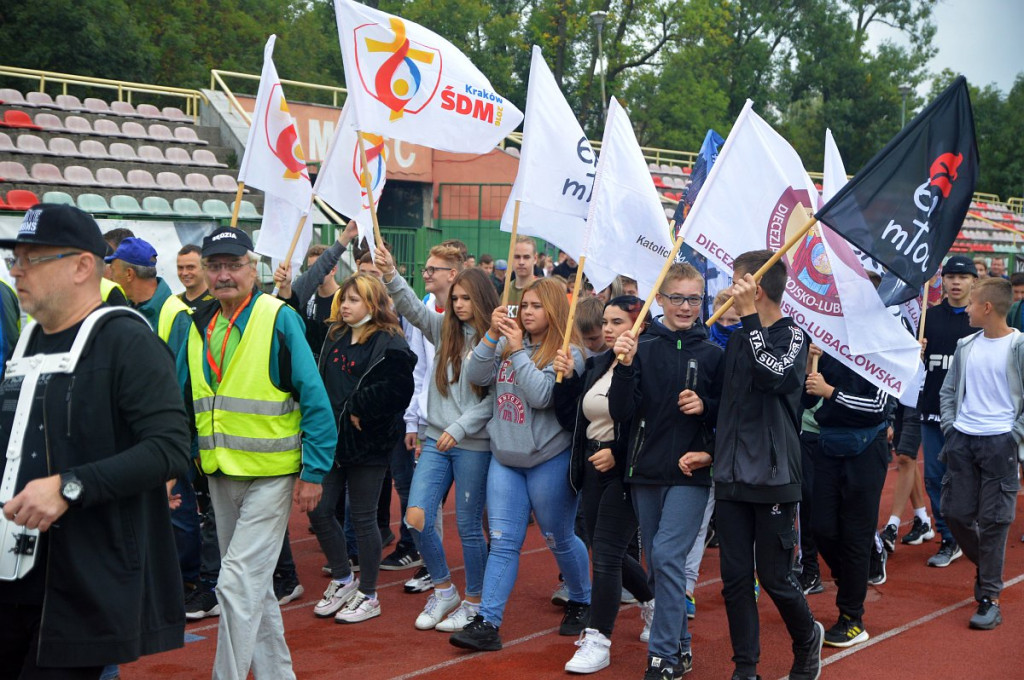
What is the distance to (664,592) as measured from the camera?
5.21 m

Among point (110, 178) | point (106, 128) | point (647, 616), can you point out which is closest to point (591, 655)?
point (647, 616)

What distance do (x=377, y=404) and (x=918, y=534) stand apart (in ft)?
15.4

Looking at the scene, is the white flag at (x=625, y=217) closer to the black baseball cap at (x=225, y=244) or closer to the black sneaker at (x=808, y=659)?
the black baseball cap at (x=225, y=244)

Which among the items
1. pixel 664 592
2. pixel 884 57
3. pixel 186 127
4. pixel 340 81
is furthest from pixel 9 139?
pixel 884 57

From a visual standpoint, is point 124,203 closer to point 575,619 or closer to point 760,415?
point 575,619

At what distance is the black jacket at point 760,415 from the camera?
4918 mm

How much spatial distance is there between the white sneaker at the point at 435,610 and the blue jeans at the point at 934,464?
386 centimetres

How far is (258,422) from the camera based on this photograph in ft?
15.9

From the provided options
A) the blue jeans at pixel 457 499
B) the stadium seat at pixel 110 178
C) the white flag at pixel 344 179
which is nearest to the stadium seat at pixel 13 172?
the stadium seat at pixel 110 178

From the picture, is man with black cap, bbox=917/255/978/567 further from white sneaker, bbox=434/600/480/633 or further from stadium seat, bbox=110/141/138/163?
stadium seat, bbox=110/141/138/163

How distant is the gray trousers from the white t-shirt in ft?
0.22

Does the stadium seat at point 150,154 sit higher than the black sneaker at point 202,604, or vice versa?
the stadium seat at point 150,154

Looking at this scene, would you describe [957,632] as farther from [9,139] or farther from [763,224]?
[9,139]

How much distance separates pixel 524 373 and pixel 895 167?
7.02 ft
